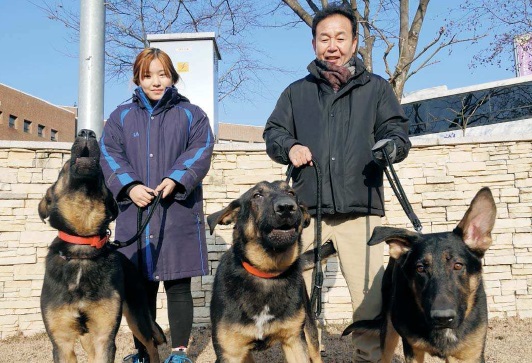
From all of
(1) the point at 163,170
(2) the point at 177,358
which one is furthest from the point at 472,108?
(2) the point at 177,358

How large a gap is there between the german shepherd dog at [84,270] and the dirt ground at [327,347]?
2182 millimetres

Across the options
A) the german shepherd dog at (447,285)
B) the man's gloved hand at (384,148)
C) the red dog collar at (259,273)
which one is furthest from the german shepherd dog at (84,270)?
the man's gloved hand at (384,148)

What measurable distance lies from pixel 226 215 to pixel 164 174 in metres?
0.71

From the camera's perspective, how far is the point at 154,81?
173 inches

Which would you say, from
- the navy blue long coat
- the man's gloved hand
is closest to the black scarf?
the man's gloved hand

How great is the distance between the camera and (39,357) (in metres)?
5.88

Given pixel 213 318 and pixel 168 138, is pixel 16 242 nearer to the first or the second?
pixel 168 138

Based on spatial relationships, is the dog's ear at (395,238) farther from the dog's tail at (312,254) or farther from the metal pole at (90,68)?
the metal pole at (90,68)

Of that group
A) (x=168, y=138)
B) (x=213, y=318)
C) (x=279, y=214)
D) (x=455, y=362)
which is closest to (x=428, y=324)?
(x=455, y=362)

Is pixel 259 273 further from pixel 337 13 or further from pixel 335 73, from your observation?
pixel 337 13

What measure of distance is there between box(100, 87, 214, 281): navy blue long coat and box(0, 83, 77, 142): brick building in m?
38.6

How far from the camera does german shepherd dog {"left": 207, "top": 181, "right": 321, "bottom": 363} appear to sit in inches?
141

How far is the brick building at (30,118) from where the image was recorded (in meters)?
40.2

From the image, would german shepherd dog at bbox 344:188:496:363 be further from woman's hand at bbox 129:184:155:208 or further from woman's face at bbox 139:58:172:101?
woman's face at bbox 139:58:172:101
